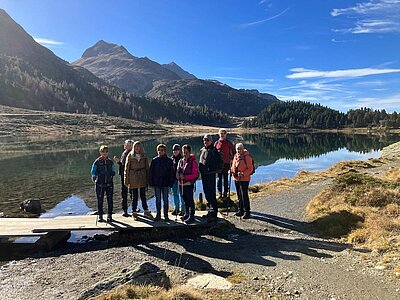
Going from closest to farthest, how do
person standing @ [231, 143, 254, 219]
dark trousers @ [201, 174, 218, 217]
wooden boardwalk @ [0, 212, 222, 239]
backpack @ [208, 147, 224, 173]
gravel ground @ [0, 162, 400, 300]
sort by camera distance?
1. gravel ground @ [0, 162, 400, 300]
2. wooden boardwalk @ [0, 212, 222, 239]
3. backpack @ [208, 147, 224, 173]
4. dark trousers @ [201, 174, 218, 217]
5. person standing @ [231, 143, 254, 219]

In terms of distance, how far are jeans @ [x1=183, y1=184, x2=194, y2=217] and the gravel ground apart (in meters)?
1.24

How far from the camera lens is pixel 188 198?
1448 cm

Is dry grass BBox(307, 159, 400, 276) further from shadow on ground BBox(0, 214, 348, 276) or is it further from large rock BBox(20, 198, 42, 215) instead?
large rock BBox(20, 198, 42, 215)

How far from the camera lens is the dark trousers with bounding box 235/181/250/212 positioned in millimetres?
15094

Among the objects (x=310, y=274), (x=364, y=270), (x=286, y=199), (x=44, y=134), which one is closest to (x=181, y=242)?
(x=310, y=274)

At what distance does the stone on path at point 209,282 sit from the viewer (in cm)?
927

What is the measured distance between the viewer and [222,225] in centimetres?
1430

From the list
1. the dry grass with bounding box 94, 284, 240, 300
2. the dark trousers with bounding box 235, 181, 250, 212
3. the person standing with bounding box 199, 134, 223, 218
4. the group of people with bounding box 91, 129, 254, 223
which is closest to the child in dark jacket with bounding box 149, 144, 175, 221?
the group of people with bounding box 91, 129, 254, 223

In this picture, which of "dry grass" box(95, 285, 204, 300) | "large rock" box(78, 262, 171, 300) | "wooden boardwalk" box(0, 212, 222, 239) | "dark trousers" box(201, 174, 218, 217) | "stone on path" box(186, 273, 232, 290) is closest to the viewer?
"dry grass" box(95, 285, 204, 300)

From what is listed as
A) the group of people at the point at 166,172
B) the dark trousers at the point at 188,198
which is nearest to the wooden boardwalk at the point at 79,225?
the group of people at the point at 166,172

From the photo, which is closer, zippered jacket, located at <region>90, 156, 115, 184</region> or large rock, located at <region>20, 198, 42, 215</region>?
zippered jacket, located at <region>90, 156, 115, 184</region>

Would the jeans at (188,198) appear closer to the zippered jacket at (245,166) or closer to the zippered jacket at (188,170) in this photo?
the zippered jacket at (188,170)

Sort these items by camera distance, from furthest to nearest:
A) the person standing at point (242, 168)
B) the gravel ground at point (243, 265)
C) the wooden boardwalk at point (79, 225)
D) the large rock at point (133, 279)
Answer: the person standing at point (242, 168) → the wooden boardwalk at point (79, 225) → the gravel ground at point (243, 265) → the large rock at point (133, 279)

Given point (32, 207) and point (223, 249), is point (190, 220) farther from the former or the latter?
point (32, 207)
